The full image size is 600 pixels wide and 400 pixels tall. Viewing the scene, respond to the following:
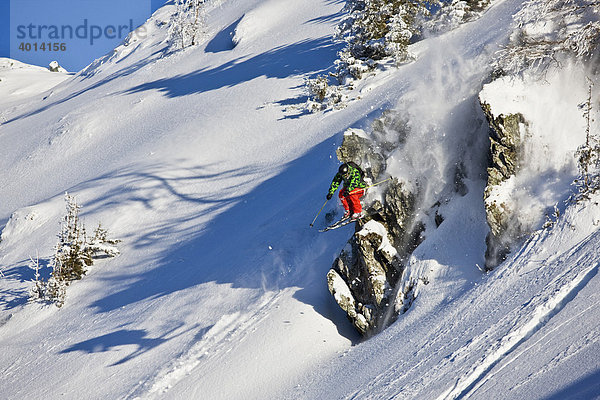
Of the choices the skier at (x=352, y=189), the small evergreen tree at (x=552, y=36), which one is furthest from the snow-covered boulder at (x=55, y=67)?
the small evergreen tree at (x=552, y=36)

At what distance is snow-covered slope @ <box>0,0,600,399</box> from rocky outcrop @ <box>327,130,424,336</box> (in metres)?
0.50

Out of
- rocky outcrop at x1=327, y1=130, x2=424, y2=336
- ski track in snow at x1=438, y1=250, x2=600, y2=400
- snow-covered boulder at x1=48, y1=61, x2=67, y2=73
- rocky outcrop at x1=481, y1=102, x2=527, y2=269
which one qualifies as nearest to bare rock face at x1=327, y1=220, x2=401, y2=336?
rocky outcrop at x1=327, y1=130, x2=424, y2=336

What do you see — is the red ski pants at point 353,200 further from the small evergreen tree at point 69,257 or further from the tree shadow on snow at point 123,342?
the small evergreen tree at point 69,257

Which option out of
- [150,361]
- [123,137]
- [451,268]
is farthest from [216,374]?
[123,137]

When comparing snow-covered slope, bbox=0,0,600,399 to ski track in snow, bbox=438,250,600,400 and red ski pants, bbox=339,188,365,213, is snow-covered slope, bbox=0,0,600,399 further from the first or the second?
red ski pants, bbox=339,188,365,213

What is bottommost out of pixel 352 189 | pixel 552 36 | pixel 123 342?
pixel 123 342

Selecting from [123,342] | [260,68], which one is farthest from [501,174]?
Result: [260,68]

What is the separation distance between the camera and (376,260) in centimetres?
976

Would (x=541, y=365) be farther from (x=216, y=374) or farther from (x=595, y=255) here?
(x=216, y=374)

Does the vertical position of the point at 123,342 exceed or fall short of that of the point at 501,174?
it falls short

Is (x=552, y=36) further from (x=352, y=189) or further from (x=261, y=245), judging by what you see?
(x=261, y=245)

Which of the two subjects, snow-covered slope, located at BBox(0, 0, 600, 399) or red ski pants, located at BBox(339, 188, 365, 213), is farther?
red ski pants, located at BBox(339, 188, 365, 213)

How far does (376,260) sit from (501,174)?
2837 millimetres

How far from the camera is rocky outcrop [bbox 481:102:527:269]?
830cm
